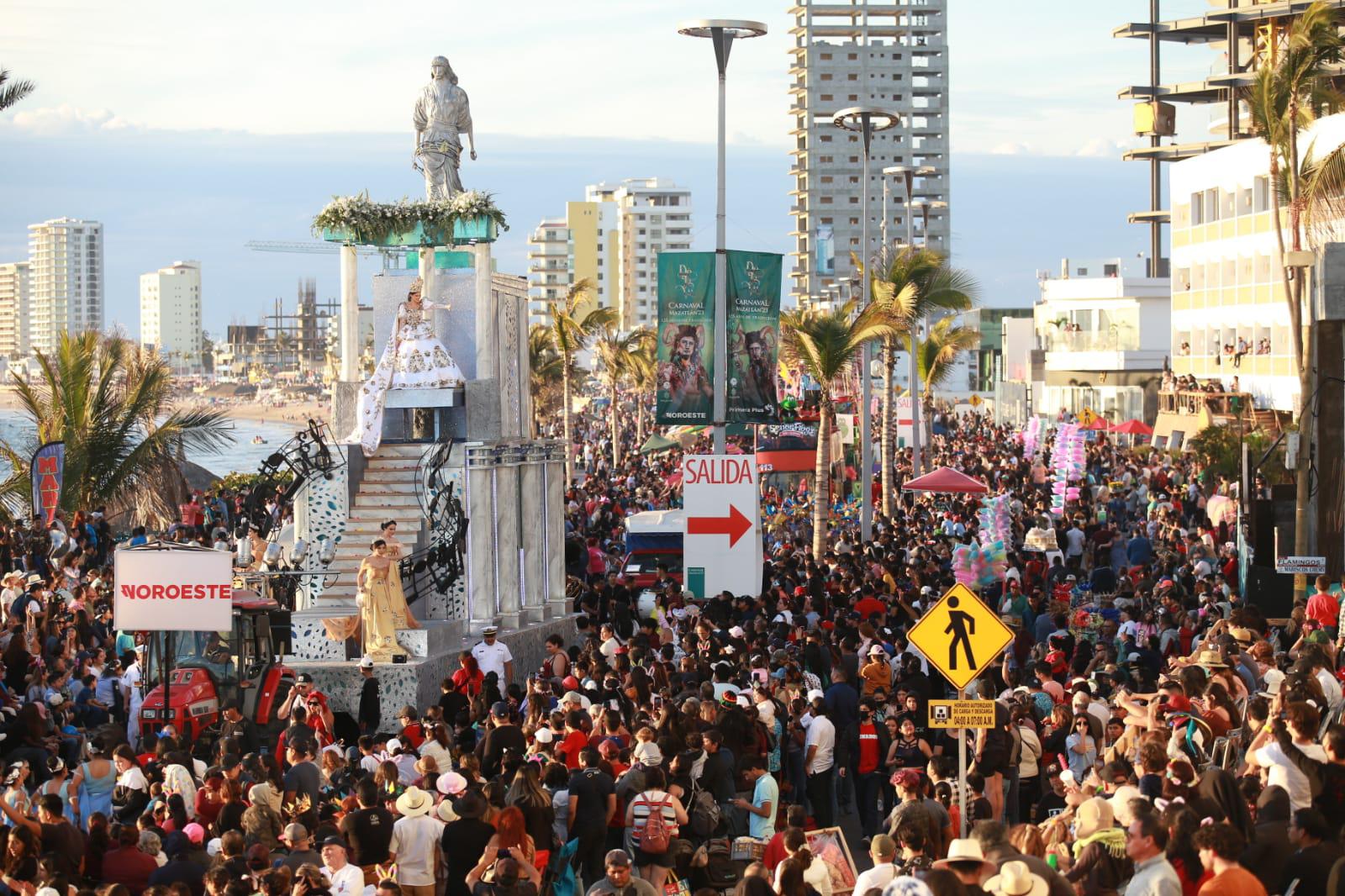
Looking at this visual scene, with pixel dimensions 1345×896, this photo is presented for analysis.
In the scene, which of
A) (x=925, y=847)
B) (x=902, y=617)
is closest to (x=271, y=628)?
(x=902, y=617)

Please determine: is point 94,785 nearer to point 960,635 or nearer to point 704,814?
point 704,814

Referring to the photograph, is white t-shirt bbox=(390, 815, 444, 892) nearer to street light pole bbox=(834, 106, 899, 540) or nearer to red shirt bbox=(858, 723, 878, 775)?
red shirt bbox=(858, 723, 878, 775)

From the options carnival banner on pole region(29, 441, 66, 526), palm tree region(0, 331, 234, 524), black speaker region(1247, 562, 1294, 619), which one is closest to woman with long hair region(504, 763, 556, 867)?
black speaker region(1247, 562, 1294, 619)

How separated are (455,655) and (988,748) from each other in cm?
919

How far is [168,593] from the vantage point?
16.2 metres

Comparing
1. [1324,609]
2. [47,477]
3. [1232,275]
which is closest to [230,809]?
[1324,609]

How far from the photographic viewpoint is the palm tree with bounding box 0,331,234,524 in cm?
3181

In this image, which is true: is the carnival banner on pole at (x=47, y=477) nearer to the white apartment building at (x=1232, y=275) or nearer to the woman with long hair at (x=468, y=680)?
the woman with long hair at (x=468, y=680)

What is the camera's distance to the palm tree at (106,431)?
31812 mm

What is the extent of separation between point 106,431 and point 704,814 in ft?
74.0

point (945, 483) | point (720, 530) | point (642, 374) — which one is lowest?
point (720, 530)

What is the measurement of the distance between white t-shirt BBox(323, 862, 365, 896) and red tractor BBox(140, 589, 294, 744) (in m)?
7.15

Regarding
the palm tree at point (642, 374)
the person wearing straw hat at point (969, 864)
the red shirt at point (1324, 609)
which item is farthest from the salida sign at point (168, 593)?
the palm tree at point (642, 374)

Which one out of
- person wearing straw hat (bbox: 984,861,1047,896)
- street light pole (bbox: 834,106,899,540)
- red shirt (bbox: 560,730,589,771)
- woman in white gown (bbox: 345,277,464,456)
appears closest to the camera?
person wearing straw hat (bbox: 984,861,1047,896)
